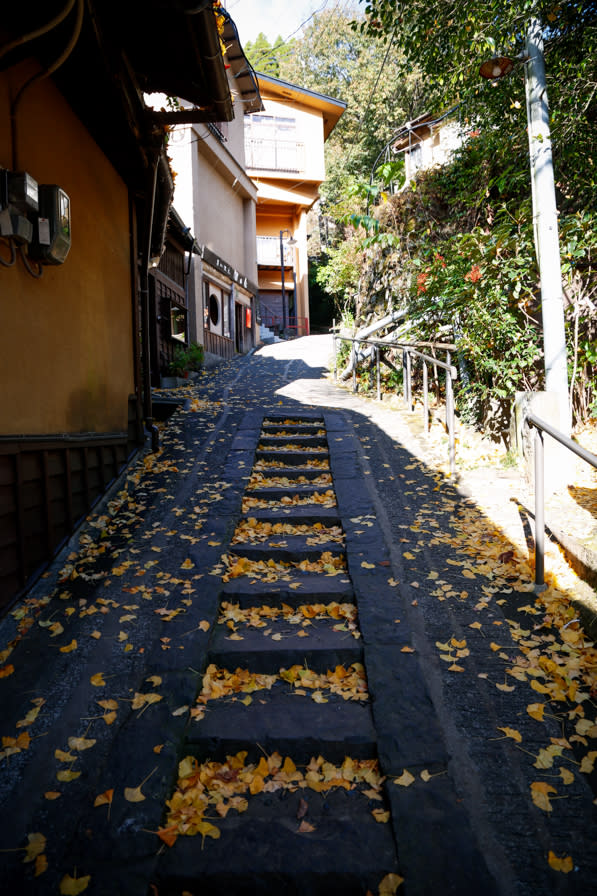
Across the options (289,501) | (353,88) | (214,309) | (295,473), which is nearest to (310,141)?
(353,88)

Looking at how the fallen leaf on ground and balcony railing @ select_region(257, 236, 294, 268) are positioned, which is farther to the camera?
balcony railing @ select_region(257, 236, 294, 268)

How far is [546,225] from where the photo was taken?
4832 mm

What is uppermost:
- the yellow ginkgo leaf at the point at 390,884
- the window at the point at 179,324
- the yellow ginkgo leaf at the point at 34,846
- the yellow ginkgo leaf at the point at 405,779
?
the window at the point at 179,324

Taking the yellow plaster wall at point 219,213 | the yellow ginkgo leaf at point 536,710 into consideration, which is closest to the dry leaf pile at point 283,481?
the yellow ginkgo leaf at point 536,710

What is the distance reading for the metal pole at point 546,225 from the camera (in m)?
4.78

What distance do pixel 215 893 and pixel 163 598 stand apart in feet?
5.99

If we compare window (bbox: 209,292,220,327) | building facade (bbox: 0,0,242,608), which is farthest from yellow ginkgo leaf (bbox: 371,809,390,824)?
window (bbox: 209,292,220,327)

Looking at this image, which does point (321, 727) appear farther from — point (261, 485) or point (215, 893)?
point (261, 485)

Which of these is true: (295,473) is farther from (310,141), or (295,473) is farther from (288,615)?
(310,141)

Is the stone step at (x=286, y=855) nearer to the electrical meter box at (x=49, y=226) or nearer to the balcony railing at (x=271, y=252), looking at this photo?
the electrical meter box at (x=49, y=226)

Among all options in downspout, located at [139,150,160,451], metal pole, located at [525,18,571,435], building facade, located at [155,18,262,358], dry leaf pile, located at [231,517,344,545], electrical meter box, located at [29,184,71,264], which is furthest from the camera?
building facade, located at [155,18,262,358]

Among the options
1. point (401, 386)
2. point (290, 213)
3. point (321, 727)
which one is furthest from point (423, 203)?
point (290, 213)

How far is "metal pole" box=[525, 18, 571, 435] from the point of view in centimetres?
478

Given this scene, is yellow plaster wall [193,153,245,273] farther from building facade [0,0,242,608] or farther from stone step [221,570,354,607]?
stone step [221,570,354,607]
